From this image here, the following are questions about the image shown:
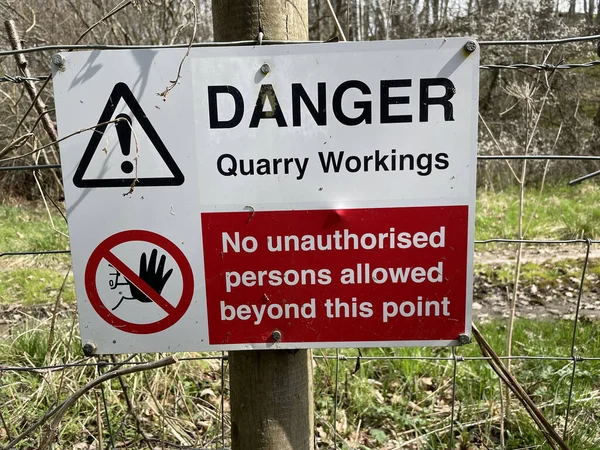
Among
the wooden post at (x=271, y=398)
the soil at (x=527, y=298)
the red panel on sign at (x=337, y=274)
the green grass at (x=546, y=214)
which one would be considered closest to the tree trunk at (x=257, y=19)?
the wooden post at (x=271, y=398)

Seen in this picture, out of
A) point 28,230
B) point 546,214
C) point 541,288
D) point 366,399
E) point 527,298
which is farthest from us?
point 28,230

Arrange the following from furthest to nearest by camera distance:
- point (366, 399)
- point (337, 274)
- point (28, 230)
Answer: point (28, 230) → point (366, 399) → point (337, 274)

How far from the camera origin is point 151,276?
129 cm

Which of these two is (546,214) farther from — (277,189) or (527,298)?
(277,189)

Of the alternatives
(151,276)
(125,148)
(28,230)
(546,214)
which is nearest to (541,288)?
(546,214)

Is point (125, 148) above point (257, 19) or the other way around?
the other way around

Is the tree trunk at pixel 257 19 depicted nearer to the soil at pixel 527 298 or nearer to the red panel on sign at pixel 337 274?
the red panel on sign at pixel 337 274

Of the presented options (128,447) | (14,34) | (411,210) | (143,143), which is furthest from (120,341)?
(128,447)

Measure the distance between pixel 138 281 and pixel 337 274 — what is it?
1.84ft

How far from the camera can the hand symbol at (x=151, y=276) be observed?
1.27m

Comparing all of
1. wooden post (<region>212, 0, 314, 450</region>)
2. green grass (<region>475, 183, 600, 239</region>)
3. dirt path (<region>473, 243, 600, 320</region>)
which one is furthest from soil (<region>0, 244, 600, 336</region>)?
wooden post (<region>212, 0, 314, 450</region>)

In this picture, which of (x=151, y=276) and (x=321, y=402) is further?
(x=321, y=402)

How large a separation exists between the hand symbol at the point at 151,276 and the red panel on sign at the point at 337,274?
0.12 metres

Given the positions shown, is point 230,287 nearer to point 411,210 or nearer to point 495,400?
point 411,210
